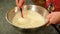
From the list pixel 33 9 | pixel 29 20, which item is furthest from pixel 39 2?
pixel 29 20

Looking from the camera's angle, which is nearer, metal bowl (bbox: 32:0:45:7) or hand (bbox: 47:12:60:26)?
hand (bbox: 47:12:60:26)

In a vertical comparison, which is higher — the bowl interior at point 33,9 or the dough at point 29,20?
Result: the bowl interior at point 33,9

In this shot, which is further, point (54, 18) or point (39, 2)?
point (39, 2)

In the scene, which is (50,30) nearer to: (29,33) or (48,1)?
(29,33)

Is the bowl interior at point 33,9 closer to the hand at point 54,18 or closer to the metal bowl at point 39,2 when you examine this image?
the hand at point 54,18

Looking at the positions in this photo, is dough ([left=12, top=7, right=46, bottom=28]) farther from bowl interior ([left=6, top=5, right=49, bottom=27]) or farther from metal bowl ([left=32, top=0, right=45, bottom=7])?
metal bowl ([left=32, top=0, right=45, bottom=7])

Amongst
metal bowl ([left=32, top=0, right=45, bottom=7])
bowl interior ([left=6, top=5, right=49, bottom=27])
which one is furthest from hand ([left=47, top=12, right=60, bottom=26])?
metal bowl ([left=32, top=0, right=45, bottom=7])

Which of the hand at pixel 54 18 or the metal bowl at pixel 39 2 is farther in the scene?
the metal bowl at pixel 39 2

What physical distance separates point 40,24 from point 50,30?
0.08 m

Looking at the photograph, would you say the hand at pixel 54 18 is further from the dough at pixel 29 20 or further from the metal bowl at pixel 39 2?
the metal bowl at pixel 39 2

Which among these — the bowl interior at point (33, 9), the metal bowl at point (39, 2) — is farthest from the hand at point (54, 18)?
the metal bowl at point (39, 2)

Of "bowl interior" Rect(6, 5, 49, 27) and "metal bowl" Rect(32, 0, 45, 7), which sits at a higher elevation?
"bowl interior" Rect(6, 5, 49, 27)

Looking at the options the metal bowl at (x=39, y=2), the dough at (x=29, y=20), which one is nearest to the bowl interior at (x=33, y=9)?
the dough at (x=29, y=20)

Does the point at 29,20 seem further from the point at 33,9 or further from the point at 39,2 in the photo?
the point at 39,2
